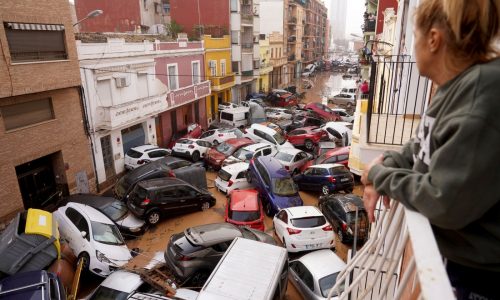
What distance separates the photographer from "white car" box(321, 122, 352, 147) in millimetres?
21672

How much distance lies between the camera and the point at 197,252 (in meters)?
8.80

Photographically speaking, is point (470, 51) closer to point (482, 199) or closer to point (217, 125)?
point (482, 199)

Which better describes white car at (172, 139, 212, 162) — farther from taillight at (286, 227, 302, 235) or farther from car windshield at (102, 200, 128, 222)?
taillight at (286, 227, 302, 235)

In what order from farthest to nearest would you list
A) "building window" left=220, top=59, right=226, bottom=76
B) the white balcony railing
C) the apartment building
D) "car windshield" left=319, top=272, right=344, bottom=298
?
"building window" left=220, top=59, right=226, bottom=76
the apartment building
"car windshield" left=319, top=272, right=344, bottom=298
the white balcony railing

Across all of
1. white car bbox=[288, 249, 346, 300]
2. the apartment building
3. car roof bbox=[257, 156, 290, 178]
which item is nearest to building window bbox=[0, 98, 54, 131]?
the apartment building

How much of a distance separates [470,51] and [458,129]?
0.39 m

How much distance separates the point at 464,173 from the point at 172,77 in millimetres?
24249

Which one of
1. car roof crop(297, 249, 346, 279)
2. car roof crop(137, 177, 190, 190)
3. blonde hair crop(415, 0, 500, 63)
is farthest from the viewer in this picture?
car roof crop(137, 177, 190, 190)

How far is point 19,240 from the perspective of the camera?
8484 mm

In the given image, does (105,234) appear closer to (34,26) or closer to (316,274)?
(316,274)

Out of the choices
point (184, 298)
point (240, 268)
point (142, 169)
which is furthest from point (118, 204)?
point (240, 268)

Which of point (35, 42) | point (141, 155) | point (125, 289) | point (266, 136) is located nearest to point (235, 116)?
point (266, 136)

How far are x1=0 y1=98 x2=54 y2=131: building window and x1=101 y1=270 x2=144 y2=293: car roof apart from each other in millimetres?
7719

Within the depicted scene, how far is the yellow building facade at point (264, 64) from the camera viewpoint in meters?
43.3
